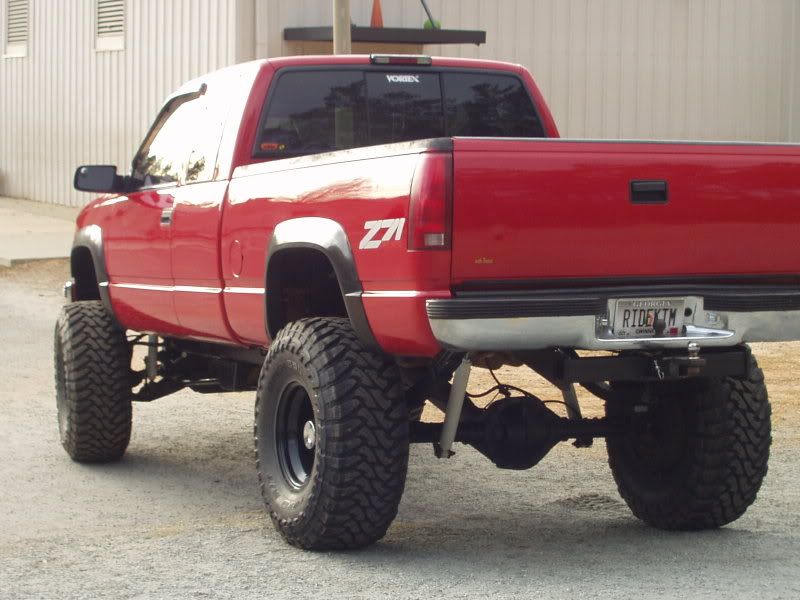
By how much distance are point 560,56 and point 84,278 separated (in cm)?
1200

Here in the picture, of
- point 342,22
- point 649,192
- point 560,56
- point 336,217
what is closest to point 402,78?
point 336,217

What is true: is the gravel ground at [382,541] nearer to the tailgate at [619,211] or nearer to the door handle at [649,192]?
the tailgate at [619,211]

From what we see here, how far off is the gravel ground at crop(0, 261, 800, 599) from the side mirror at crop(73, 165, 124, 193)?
1510 mm

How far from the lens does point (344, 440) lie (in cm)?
577

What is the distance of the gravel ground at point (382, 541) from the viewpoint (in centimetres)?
551

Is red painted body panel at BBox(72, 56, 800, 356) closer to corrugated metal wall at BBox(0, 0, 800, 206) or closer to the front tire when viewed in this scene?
the front tire

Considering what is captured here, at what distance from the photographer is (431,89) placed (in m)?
7.54

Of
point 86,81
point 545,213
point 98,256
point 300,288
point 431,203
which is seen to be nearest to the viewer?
point 431,203

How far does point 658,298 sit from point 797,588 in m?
1.15

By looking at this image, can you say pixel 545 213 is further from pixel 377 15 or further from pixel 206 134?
pixel 377 15

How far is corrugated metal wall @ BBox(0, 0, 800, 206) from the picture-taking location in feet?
61.8

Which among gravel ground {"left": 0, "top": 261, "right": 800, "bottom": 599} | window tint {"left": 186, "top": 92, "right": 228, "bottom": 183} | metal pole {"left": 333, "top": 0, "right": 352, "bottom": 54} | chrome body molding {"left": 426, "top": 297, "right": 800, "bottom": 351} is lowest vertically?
gravel ground {"left": 0, "top": 261, "right": 800, "bottom": 599}

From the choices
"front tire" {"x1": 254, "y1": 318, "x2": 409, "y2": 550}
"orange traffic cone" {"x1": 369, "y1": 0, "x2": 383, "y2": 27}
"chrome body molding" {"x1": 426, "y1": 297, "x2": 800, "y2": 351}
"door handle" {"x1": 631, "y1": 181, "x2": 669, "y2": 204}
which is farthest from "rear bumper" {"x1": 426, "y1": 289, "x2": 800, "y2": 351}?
"orange traffic cone" {"x1": 369, "y1": 0, "x2": 383, "y2": 27}

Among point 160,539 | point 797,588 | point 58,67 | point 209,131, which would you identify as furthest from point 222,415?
point 58,67
